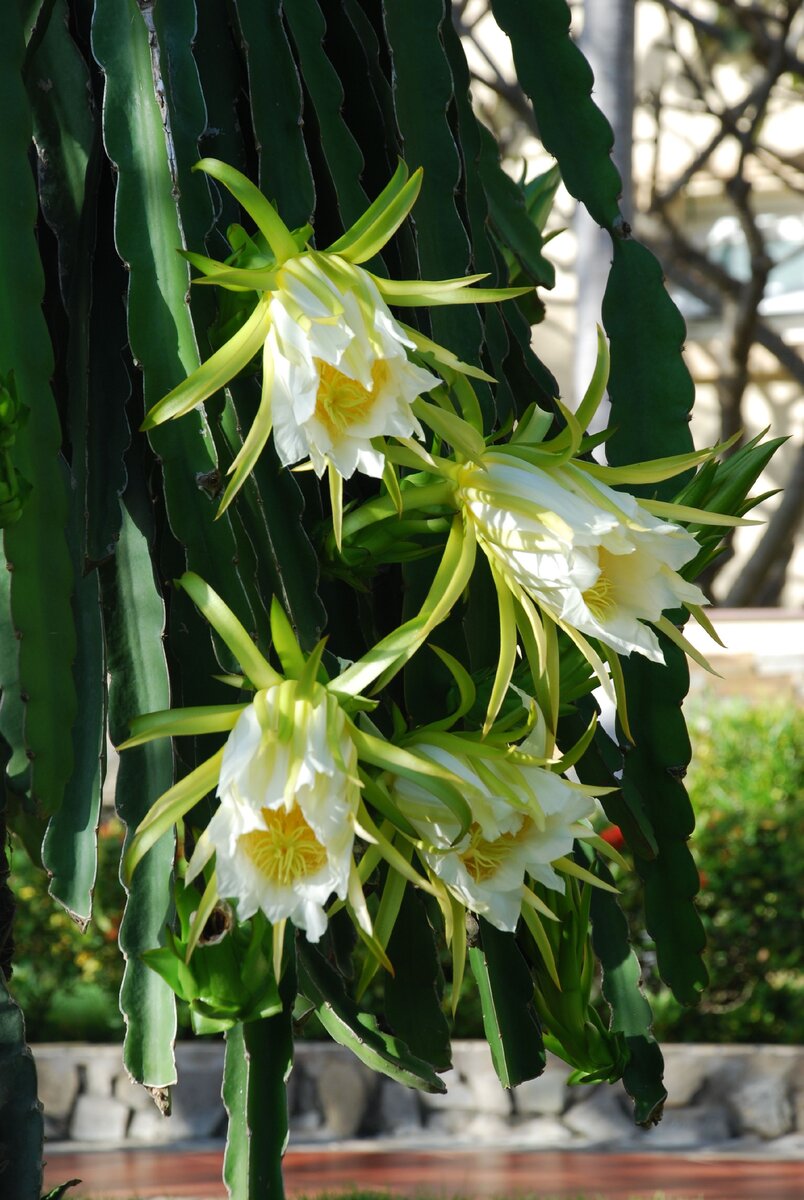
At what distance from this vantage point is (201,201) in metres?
0.78

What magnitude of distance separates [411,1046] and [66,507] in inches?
16.0

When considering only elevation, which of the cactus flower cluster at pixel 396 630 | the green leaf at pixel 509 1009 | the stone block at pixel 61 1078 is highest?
the cactus flower cluster at pixel 396 630

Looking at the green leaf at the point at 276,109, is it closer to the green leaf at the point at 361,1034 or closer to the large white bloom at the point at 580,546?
the large white bloom at the point at 580,546

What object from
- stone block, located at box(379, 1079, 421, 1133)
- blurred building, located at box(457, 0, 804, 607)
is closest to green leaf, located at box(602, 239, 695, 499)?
stone block, located at box(379, 1079, 421, 1133)

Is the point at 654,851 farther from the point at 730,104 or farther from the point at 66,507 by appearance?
the point at 730,104

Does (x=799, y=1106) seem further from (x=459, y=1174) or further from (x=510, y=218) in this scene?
(x=510, y=218)

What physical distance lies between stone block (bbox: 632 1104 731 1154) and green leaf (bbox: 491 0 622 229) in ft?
11.6

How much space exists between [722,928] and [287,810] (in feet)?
13.0

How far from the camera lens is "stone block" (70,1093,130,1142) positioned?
4258 millimetres

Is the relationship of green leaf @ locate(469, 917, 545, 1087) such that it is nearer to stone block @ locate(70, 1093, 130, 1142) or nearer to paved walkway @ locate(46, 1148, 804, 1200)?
paved walkway @ locate(46, 1148, 804, 1200)

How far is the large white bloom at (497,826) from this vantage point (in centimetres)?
66

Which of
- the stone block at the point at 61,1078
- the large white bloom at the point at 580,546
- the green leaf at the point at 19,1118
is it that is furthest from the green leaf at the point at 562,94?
the stone block at the point at 61,1078

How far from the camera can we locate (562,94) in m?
1.09

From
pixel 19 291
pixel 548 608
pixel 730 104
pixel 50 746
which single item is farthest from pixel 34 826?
pixel 730 104
